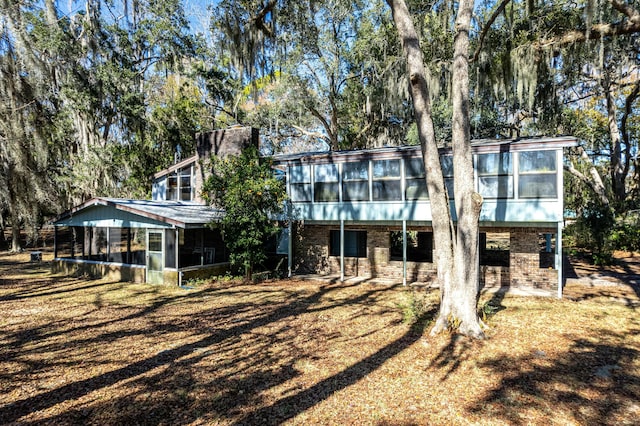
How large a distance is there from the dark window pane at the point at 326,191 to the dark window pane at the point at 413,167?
2657 mm

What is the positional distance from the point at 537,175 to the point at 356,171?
5.78 meters

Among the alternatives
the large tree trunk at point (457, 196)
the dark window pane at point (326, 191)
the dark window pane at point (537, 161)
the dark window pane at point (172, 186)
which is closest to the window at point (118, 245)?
the dark window pane at point (172, 186)

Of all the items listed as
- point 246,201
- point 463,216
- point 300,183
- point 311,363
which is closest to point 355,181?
point 300,183

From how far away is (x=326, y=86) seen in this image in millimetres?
22266

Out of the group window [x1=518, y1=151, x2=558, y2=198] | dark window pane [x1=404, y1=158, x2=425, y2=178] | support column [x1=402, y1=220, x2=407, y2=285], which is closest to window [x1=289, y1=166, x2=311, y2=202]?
dark window pane [x1=404, y1=158, x2=425, y2=178]

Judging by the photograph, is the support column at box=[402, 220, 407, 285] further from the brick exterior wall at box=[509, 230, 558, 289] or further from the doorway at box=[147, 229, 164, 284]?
the doorway at box=[147, 229, 164, 284]

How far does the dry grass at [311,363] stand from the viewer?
4.70 metres

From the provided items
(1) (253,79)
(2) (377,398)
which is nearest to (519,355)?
(2) (377,398)

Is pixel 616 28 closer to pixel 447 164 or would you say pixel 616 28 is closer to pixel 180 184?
pixel 447 164

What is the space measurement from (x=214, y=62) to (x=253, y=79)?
12.0 meters

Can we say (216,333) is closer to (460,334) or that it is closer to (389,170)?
(460,334)

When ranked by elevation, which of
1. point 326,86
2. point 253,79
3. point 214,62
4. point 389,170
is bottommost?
point 389,170

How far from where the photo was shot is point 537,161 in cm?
1105

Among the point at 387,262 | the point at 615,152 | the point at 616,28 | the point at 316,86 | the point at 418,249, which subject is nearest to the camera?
the point at 616,28
